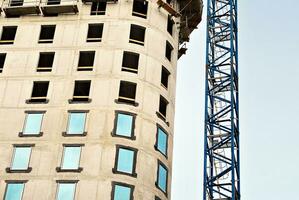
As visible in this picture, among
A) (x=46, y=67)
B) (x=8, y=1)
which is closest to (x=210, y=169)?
(x=46, y=67)

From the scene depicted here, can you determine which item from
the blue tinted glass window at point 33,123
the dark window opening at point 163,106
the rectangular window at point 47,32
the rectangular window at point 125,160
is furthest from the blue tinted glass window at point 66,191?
the rectangular window at point 47,32

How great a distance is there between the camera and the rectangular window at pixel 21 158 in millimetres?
58375

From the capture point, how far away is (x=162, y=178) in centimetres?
6006

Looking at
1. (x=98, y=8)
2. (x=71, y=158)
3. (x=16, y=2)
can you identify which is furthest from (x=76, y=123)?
(x=16, y=2)

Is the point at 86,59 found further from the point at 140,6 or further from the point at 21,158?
the point at 21,158

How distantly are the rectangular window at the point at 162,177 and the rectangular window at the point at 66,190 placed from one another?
26.6ft

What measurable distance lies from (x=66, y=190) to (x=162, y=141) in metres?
11.2

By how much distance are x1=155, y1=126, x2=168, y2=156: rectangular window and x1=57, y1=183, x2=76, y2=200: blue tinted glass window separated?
369 inches

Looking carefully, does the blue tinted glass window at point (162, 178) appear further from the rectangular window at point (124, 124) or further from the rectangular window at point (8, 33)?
the rectangular window at point (8, 33)

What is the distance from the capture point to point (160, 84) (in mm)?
64375

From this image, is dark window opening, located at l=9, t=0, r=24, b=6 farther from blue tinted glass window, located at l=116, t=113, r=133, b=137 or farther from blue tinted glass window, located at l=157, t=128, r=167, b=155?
blue tinted glass window, located at l=157, t=128, r=167, b=155

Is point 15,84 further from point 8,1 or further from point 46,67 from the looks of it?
point 8,1

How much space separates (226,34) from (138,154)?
84.0ft

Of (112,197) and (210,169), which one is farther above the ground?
(210,169)
